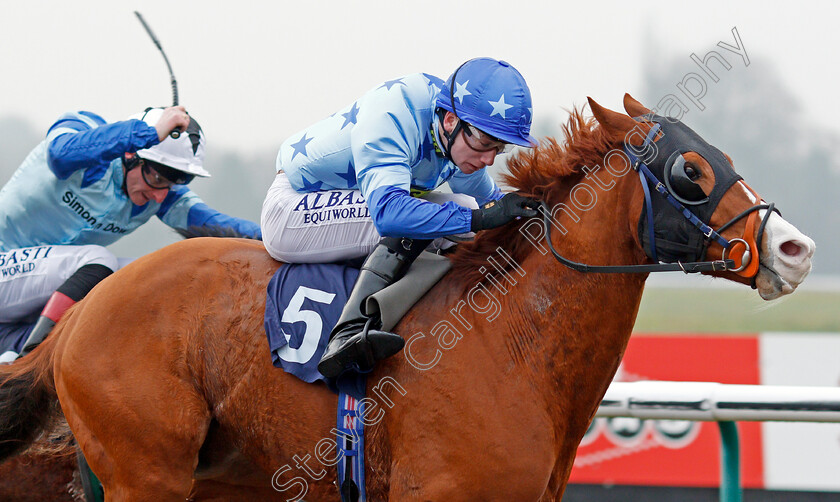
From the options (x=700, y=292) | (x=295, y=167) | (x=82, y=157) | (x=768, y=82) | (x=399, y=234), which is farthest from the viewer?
(x=700, y=292)

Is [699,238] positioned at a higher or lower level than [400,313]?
higher

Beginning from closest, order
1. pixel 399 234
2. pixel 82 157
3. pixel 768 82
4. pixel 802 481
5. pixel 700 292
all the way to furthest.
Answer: pixel 399 234 < pixel 82 157 < pixel 802 481 < pixel 768 82 < pixel 700 292

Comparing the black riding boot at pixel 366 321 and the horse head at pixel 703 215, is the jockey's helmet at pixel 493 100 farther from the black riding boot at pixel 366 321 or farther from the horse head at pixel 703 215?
the black riding boot at pixel 366 321

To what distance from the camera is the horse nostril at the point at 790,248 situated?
241cm

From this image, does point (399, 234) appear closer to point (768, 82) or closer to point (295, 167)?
point (295, 167)

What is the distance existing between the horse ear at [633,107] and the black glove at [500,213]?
492 millimetres

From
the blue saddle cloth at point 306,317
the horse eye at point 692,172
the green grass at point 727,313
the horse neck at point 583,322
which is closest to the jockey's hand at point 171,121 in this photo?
the blue saddle cloth at point 306,317

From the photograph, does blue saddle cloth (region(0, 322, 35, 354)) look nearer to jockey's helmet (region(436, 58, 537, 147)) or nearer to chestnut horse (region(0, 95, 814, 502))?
chestnut horse (region(0, 95, 814, 502))

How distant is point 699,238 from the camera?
2533mm

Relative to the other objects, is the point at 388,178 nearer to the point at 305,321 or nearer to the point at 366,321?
the point at 366,321

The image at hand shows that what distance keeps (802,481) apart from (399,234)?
14.0 feet

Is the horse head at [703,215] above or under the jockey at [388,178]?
above

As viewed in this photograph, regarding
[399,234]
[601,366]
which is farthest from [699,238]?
[399,234]

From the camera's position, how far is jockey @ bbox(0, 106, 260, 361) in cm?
368
